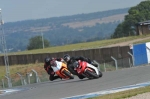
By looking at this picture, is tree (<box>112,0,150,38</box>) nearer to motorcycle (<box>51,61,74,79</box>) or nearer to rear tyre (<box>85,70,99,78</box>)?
motorcycle (<box>51,61,74,79</box>)

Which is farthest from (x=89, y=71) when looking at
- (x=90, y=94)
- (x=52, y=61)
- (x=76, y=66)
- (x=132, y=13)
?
(x=132, y=13)

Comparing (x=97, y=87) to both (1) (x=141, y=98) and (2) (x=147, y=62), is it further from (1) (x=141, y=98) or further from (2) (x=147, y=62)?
(2) (x=147, y=62)

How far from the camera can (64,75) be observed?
2361cm

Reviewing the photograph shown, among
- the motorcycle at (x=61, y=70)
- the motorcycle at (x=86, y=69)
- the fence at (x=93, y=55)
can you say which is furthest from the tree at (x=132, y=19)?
the motorcycle at (x=86, y=69)

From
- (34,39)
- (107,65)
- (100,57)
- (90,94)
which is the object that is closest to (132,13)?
(34,39)

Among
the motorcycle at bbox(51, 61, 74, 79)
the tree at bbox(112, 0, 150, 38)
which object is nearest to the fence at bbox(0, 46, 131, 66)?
the motorcycle at bbox(51, 61, 74, 79)

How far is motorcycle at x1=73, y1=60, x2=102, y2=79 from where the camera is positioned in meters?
21.1

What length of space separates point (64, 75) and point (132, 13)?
111 m

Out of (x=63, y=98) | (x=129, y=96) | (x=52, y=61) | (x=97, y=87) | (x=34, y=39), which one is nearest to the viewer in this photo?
(x=129, y=96)

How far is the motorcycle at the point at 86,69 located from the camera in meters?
21.1

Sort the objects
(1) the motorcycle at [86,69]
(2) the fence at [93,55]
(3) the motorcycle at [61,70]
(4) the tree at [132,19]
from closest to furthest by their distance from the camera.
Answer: (1) the motorcycle at [86,69], (3) the motorcycle at [61,70], (2) the fence at [93,55], (4) the tree at [132,19]

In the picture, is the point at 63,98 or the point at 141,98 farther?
the point at 63,98

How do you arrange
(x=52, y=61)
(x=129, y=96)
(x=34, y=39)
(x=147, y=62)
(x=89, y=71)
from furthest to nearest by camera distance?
1. (x=34, y=39)
2. (x=147, y=62)
3. (x=52, y=61)
4. (x=89, y=71)
5. (x=129, y=96)

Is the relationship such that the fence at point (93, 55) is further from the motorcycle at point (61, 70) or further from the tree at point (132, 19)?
the tree at point (132, 19)
